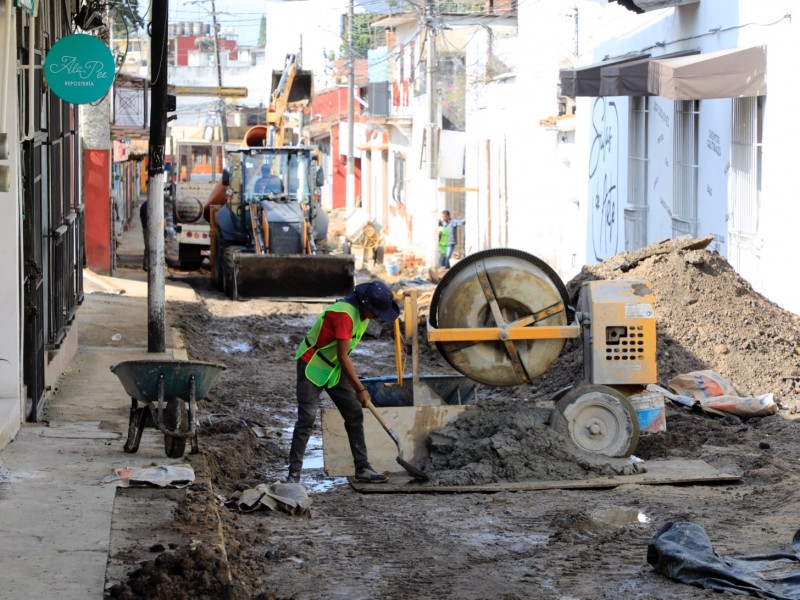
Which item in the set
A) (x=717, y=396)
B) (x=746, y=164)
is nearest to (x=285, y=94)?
(x=746, y=164)

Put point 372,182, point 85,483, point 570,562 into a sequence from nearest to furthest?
point 570,562
point 85,483
point 372,182

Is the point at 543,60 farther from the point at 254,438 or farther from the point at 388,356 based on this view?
the point at 254,438

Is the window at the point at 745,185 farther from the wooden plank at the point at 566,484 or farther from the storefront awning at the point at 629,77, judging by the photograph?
the wooden plank at the point at 566,484

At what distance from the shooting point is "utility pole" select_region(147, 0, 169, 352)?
1312 centimetres

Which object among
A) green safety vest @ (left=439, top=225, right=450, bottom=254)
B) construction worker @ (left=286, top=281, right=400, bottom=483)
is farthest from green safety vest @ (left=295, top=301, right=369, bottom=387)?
green safety vest @ (left=439, top=225, right=450, bottom=254)

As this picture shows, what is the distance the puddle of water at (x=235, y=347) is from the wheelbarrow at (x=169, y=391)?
766cm

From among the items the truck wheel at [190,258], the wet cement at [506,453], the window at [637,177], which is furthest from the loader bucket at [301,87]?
the wet cement at [506,453]

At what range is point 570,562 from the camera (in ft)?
21.3

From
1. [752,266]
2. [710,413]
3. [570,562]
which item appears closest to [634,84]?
[752,266]

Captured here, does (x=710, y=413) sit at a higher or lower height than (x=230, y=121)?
lower

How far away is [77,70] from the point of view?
9695 millimetres

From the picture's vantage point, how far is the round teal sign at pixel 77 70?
9.66 m

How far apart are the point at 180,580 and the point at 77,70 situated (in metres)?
5.61

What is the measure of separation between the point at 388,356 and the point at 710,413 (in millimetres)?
6043
